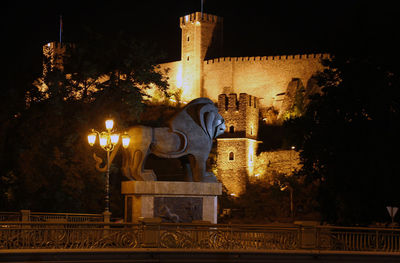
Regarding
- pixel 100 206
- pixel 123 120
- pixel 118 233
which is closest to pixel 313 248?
pixel 118 233

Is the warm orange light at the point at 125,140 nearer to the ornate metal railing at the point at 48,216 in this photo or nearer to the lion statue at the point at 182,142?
the lion statue at the point at 182,142

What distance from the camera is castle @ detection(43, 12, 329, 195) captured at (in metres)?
57.9

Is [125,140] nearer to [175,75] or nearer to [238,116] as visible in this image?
[238,116]

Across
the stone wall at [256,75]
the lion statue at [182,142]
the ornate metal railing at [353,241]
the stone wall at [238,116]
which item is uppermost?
the stone wall at [256,75]

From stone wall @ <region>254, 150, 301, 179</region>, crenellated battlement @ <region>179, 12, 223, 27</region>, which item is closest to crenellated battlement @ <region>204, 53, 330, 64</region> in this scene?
crenellated battlement @ <region>179, 12, 223, 27</region>

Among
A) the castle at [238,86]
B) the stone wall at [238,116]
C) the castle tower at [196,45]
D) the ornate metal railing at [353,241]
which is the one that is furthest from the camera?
the castle tower at [196,45]

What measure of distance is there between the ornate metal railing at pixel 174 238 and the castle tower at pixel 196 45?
6177 cm

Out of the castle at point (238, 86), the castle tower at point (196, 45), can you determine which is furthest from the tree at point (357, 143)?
the castle tower at point (196, 45)

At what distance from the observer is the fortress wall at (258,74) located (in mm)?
72750

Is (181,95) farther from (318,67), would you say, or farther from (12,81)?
(12,81)

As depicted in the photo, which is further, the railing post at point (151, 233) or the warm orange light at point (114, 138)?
the warm orange light at point (114, 138)

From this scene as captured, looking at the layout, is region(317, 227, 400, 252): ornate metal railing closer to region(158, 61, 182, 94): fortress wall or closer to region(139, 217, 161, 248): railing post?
region(139, 217, 161, 248): railing post

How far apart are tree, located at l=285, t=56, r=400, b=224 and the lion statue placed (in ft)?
13.7

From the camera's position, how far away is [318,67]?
7081 cm
